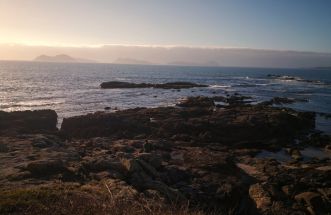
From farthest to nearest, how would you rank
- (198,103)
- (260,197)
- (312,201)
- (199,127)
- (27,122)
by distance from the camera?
(198,103), (199,127), (27,122), (260,197), (312,201)

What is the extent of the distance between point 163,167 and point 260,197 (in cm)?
557

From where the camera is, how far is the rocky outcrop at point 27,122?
1208 inches

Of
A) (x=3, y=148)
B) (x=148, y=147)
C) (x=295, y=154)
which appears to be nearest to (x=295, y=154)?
(x=295, y=154)

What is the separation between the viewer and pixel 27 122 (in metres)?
33.1

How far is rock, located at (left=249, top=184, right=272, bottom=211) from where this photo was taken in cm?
1461

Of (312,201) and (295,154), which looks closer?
(312,201)

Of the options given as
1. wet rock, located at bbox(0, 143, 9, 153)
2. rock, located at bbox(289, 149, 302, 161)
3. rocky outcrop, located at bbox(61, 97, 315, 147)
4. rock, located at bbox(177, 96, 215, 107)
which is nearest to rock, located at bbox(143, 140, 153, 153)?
rocky outcrop, located at bbox(61, 97, 315, 147)

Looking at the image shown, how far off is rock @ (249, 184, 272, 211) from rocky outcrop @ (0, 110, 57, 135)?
21.0 meters

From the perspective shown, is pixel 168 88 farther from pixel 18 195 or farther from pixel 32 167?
pixel 18 195

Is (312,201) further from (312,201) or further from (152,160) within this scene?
(152,160)

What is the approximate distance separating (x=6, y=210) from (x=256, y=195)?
10.4 m

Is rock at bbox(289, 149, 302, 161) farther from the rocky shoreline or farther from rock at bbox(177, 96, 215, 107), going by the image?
rock at bbox(177, 96, 215, 107)

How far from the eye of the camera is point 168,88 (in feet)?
284

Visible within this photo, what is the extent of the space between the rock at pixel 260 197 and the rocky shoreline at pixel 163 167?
0.04 metres
